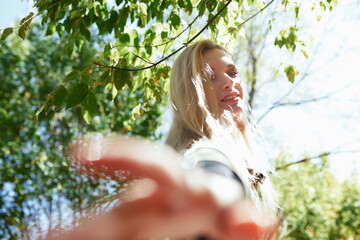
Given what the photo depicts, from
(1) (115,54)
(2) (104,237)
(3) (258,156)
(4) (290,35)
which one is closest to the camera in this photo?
(2) (104,237)

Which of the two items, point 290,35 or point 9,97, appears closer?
point 290,35

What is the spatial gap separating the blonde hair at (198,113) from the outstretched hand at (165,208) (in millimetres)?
688

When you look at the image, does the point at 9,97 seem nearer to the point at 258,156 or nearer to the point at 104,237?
the point at 258,156

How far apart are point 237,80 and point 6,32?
1278 millimetres

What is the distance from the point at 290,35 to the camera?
2854 millimetres

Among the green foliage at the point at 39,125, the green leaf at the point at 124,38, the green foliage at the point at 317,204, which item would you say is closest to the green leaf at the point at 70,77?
the green leaf at the point at 124,38

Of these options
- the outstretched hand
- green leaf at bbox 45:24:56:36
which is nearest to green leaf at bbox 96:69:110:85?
green leaf at bbox 45:24:56:36

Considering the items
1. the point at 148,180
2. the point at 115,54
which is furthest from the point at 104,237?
the point at 115,54

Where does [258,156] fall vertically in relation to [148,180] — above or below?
above

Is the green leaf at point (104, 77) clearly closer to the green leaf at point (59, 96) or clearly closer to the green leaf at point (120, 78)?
the green leaf at point (120, 78)

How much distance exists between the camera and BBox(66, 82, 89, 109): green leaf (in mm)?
1857

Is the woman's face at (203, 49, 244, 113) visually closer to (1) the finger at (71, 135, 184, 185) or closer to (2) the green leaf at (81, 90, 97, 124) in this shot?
(2) the green leaf at (81, 90, 97, 124)

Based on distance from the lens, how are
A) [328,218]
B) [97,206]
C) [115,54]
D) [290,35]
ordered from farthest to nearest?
[328,218], [290,35], [115,54], [97,206]

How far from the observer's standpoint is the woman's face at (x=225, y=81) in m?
1.66
